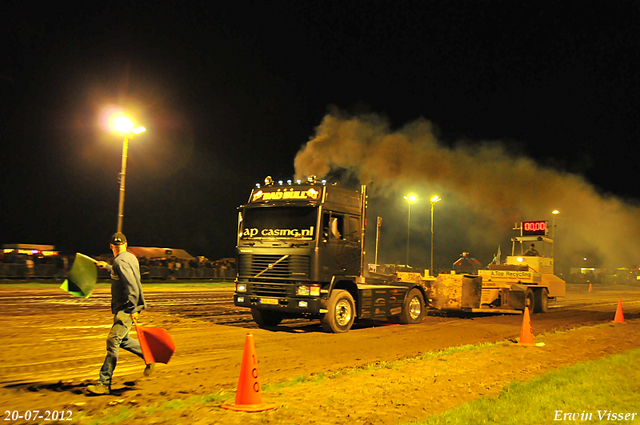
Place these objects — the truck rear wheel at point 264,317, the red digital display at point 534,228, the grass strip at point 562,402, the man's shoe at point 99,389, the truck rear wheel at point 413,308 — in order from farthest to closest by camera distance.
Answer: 1. the red digital display at point 534,228
2. the truck rear wheel at point 413,308
3. the truck rear wheel at point 264,317
4. the man's shoe at point 99,389
5. the grass strip at point 562,402

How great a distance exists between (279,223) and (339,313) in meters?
2.77

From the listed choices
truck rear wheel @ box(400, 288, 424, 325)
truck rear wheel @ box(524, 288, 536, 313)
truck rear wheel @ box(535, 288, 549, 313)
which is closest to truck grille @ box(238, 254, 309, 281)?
truck rear wheel @ box(400, 288, 424, 325)

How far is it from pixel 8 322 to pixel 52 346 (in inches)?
166

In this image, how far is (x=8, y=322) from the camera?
43.9 ft

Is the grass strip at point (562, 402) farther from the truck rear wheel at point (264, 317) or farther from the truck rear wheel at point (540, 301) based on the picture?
the truck rear wheel at point (540, 301)

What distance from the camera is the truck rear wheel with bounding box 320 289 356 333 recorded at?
13.1m

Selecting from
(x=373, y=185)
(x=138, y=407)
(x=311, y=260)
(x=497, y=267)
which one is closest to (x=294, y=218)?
(x=311, y=260)

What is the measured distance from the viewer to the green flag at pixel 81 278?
22.5 ft

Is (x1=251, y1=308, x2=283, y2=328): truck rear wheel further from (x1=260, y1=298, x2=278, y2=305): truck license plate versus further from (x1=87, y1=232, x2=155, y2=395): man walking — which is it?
(x1=87, y1=232, x2=155, y2=395): man walking

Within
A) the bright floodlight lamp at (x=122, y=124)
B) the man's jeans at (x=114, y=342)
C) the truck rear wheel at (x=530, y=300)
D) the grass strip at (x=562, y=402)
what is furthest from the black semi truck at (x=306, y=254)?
the bright floodlight lamp at (x=122, y=124)

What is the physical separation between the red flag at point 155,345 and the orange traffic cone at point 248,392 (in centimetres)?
121

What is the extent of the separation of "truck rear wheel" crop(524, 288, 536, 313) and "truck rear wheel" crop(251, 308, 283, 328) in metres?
10.1

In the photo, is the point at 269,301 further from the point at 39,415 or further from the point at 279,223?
the point at 39,415

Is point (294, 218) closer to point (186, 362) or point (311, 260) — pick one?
point (311, 260)
